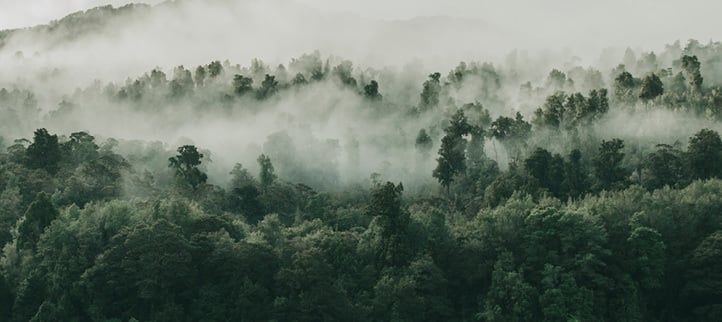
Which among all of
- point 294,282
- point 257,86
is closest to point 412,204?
point 294,282

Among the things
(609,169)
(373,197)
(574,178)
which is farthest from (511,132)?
(373,197)

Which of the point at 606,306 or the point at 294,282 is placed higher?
the point at 294,282

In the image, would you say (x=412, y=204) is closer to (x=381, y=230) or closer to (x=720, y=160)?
(x=381, y=230)

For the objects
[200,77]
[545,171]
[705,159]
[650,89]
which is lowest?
[545,171]

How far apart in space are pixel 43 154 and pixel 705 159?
88.0 m

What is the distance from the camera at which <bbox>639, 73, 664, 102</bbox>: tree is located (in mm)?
137000

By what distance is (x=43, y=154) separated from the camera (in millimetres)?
121188

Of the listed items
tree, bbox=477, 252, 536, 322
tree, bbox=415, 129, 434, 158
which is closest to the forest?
tree, bbox=477, 252, 536, 322

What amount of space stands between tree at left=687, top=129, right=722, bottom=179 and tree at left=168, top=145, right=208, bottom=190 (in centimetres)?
6536

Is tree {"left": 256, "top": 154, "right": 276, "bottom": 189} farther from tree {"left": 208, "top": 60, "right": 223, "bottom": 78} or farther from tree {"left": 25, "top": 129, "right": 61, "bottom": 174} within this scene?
tree {"left": 208, "top": 60, "right": 223, "bottom": 78}

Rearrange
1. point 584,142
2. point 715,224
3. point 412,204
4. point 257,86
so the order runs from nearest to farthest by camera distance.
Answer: point 715,224 → point 412,204 → point 584,142 → point 257,86

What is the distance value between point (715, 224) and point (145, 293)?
57282mm

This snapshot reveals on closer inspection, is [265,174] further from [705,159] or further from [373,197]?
[705,159]

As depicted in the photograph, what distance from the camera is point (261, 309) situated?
268 ft
